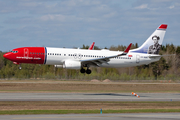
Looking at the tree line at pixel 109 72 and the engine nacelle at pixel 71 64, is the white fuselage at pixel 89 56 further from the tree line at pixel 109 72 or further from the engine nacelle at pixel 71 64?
the tree line at pixel 109 72

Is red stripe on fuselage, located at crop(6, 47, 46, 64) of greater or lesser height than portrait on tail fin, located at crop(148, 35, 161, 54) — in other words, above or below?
below

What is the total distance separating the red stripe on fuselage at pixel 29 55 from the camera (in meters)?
49.0

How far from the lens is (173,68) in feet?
313

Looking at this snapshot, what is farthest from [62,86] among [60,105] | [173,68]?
[173,68]

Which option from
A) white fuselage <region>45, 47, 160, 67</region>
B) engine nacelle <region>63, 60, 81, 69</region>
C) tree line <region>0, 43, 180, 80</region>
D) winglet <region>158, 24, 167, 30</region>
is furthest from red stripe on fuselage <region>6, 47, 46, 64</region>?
tree line <region>0, 43, 180, 80</region>

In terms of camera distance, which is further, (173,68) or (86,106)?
(173,68)

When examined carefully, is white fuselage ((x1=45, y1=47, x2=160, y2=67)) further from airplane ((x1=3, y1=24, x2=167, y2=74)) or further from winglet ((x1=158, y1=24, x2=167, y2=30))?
winglet ((x1=158, y1=24, x2=167, y2=30))

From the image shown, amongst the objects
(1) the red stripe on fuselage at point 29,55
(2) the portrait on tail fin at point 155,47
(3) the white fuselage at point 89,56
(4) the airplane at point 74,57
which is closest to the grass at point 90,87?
(3) the white fuselage at point 89,56

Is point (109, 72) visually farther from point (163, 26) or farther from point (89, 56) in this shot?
point (89, 56)

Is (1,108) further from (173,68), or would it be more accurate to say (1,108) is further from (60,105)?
(173,68)

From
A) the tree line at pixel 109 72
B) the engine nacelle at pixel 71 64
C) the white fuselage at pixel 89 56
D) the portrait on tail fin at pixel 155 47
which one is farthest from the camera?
the tree line at pixel 109 72

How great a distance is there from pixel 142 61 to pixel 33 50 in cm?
1961

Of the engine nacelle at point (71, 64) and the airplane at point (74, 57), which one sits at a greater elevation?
the airplane at point (74, 57)

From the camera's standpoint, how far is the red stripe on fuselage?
161ft
